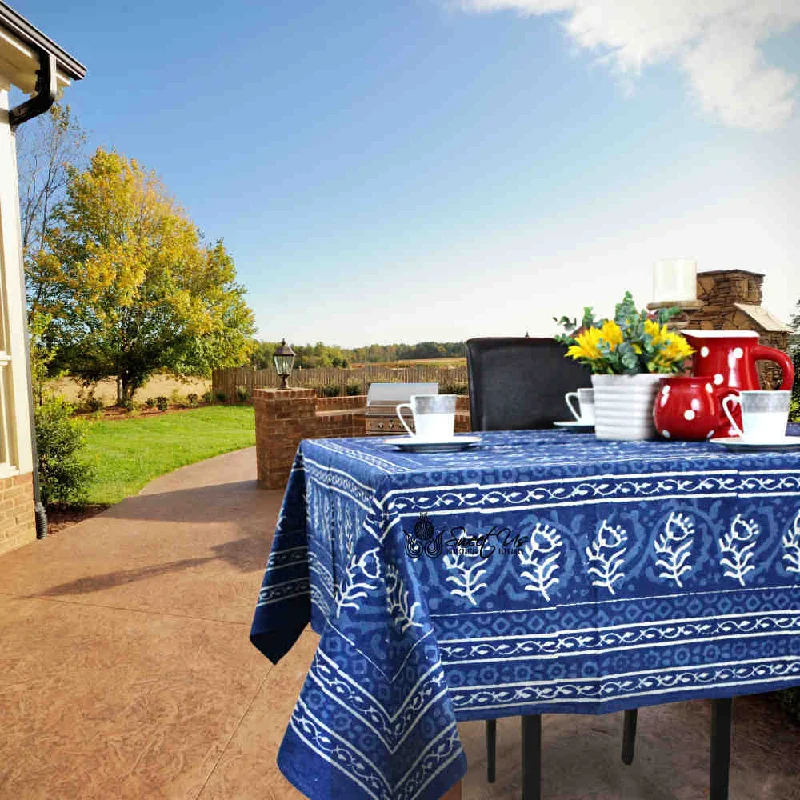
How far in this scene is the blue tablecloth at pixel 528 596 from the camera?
88 cm

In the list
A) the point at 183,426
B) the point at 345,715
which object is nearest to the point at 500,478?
the point at 345,715

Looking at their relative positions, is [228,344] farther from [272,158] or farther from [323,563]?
[323,563]

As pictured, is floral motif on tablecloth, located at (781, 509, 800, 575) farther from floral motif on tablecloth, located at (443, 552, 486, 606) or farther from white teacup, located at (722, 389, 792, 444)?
floral motif on tablecloth, located at (443, 552, 486, 606)

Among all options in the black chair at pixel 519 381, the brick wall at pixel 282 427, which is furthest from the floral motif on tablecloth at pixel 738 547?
the brick wall at pixel 282 427

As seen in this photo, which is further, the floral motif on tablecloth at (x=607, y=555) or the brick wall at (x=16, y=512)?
the brick wall at (x=16, y=512)

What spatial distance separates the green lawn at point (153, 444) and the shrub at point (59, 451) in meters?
0.20

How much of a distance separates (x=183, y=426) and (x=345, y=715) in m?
11.6

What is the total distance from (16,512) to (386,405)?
330cm

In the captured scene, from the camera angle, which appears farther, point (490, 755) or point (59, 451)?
point (59, 451)

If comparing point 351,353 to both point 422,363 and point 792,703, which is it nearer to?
point 422,363

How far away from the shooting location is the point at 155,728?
6.58 feet

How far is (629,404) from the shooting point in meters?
1.38

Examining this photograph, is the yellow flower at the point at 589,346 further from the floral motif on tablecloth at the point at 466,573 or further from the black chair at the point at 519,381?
the black chair at the point at 519,381


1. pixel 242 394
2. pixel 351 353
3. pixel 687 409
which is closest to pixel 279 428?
pixel 687 409
